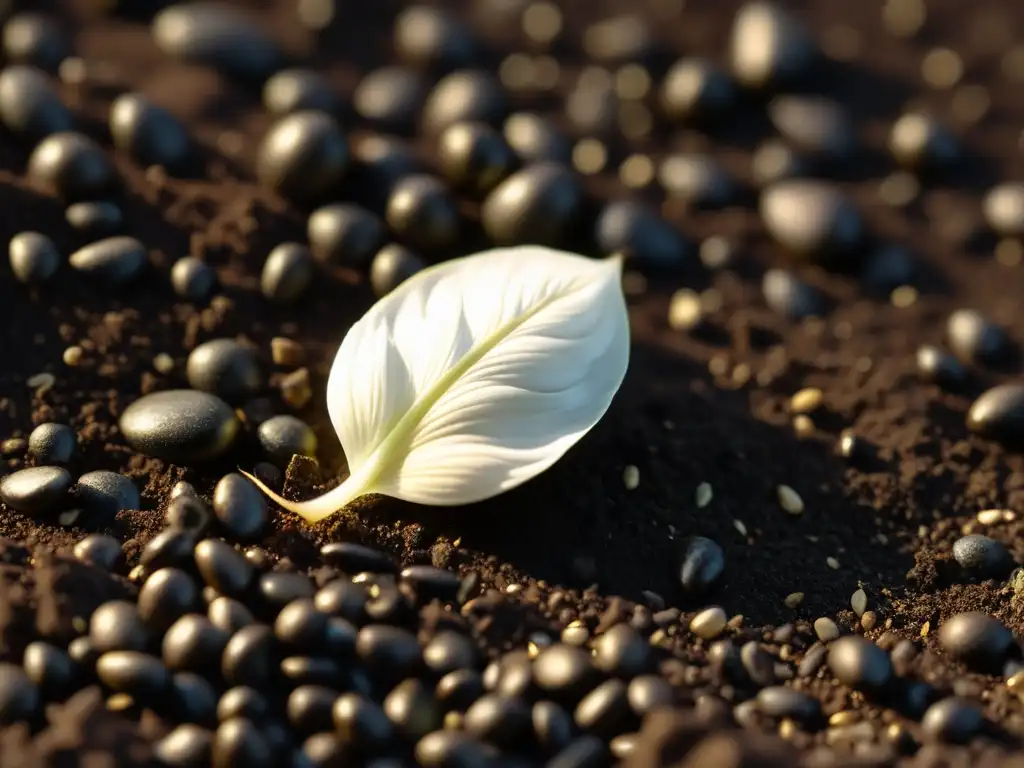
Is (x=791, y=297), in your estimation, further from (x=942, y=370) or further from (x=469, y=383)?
(x=469, y=383)

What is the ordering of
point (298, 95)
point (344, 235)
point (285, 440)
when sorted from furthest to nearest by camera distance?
1. point (298, 95)
2. point (344, 235)
3. point (285, 440)

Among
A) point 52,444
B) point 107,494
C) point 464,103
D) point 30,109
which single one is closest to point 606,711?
point 107,494

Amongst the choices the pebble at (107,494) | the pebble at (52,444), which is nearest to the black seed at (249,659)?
the pebble at (107,494)

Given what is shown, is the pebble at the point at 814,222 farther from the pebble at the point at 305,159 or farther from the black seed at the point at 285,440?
the black seed at the point at 285,440

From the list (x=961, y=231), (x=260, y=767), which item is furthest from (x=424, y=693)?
(x=961, y=231)

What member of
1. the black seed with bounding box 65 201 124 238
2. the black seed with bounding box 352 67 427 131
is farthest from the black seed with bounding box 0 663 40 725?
the black seed with bounding box 352 67 427 131

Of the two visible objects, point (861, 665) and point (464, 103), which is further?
point (464, 103)

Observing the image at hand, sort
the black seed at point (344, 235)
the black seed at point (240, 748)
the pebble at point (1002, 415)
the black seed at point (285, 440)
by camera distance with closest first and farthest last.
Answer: the black seed at point (240, 748)
the black seed at point (285, 440)
the pebble at point (1002, 415)
the black seed at point (344, 235)
